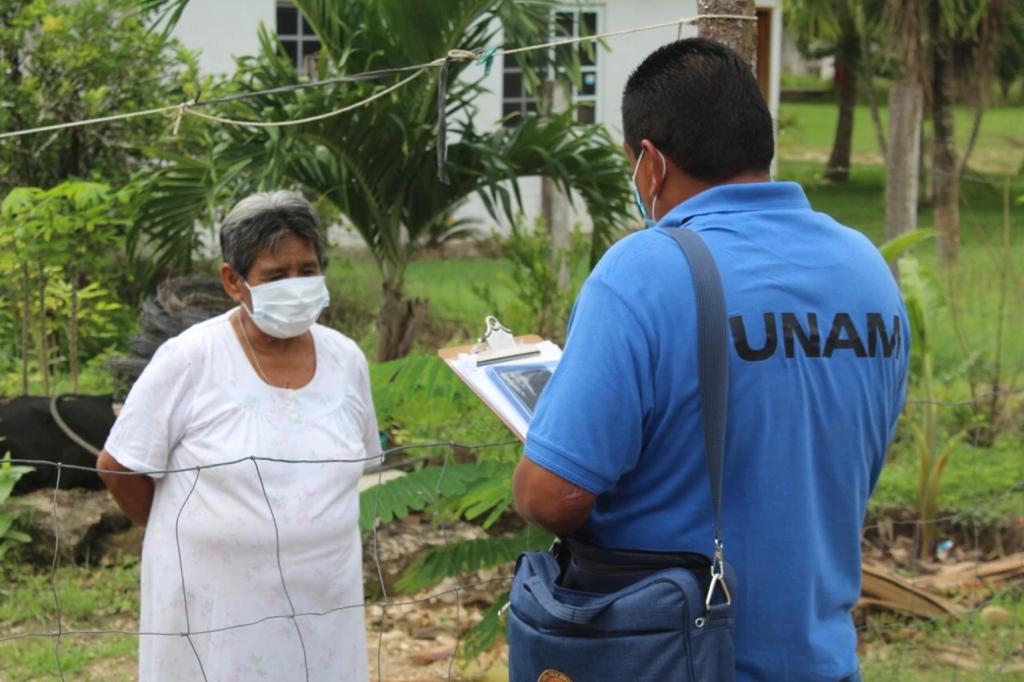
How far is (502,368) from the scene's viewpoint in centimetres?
279

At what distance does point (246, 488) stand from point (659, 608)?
1.43 meters

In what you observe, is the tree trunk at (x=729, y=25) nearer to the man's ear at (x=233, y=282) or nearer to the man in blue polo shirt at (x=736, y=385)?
the man's ear at (x=233, y=282)

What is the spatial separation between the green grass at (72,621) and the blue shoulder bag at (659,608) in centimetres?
324

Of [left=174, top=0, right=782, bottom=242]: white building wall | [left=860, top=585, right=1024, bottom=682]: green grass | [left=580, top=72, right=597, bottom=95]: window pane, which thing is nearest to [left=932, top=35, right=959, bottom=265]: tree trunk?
[left=174, top=0, right=782, bottom=242]: white building wall

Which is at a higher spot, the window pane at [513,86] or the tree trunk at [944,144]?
the window pane at [513,86]

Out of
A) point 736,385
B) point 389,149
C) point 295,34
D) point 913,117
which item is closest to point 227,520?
point 736,385

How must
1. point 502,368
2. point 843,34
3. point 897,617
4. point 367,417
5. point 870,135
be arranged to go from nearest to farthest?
point 502,368
point 367,417
point 897,617
point 843,34
point 870,135

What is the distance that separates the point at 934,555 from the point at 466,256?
9.60 m

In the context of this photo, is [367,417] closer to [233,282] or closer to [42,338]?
[233,282]

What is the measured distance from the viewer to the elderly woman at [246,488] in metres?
3.26

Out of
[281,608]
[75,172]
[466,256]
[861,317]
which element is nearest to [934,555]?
[281,608]

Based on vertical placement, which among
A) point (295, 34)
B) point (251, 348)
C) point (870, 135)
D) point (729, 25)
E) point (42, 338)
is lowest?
point (870, 135)

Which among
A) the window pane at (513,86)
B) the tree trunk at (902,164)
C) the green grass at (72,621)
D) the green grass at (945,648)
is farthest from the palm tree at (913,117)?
the green grass at (72,621)

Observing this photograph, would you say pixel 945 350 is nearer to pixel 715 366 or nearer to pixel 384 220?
pixel 384 220
